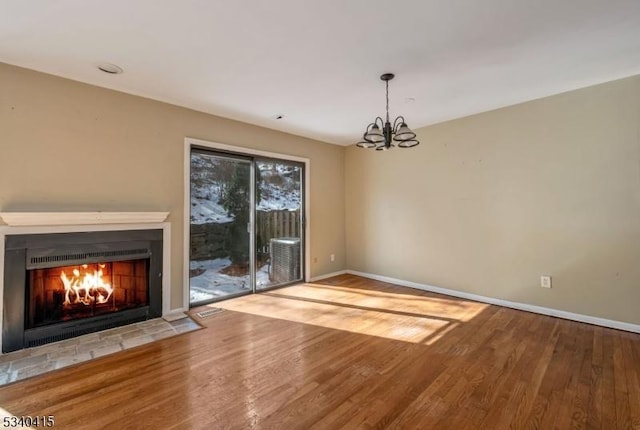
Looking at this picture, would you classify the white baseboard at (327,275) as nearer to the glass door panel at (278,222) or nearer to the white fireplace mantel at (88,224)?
the glass door panel at (278,222)

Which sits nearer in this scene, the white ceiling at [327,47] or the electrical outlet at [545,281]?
the white ceiling at [327,47]

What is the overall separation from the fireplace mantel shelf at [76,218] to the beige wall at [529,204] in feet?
11.7

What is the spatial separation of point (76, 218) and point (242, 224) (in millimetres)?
1911

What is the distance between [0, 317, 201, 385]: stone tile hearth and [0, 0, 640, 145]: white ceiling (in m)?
2.55

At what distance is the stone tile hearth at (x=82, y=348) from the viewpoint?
229 cm

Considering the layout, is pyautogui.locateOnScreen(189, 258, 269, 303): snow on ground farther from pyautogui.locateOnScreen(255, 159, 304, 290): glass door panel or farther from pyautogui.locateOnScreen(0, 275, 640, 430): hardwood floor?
pyautogui.locateOnScreen(0, 275, 640, 430): hardwood floor

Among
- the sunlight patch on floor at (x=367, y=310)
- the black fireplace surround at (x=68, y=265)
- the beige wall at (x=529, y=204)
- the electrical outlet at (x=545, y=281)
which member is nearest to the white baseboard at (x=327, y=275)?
the sunlight patch on floor at (x=367, y=310)

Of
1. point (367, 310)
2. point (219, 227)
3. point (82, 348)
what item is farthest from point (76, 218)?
point (367, 310)

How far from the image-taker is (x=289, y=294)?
4391 millimetres

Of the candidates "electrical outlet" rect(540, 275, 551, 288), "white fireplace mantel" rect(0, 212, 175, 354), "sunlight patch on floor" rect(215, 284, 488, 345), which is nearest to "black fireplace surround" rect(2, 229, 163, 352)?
"white fireplace mantel" rect(0, 212, 175, 354)

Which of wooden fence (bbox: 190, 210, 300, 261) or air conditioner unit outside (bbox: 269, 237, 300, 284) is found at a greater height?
wooden fence (bbox: 190, 210, 300, 261)

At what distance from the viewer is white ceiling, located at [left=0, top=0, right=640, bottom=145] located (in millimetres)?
1951

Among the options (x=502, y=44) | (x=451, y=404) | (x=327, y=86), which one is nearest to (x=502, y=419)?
(x=451, y=404)

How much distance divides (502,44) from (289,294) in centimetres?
380
